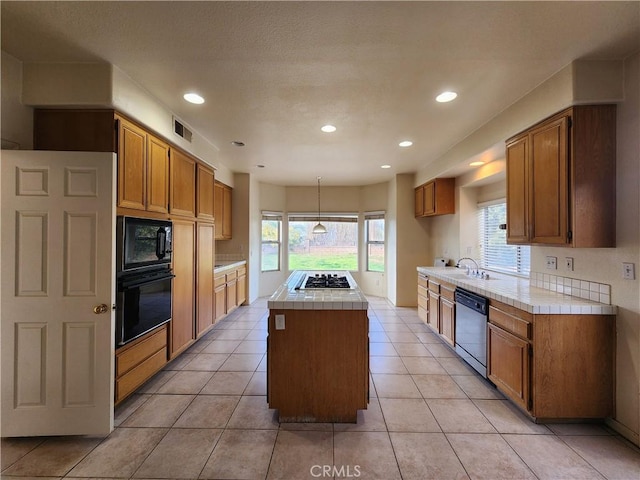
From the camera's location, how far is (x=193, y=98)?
2605mm

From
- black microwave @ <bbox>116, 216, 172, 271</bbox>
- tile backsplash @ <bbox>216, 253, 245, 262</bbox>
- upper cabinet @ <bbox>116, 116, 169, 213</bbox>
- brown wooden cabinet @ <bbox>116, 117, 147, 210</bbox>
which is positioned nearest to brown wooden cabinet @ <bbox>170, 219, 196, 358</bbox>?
black microwave @ <bbox>116, 216, 172, 271</bbox>

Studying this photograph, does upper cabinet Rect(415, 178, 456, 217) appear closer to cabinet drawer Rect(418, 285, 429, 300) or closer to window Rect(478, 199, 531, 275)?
window Rect(478, 199, 531, 275)

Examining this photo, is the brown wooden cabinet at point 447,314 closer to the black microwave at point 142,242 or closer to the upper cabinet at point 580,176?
the upper cabinet at point 580,176

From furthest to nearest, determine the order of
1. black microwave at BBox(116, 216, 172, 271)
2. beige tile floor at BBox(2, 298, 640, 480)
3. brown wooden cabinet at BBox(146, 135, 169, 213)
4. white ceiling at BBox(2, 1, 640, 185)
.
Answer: brown wooden cabinet at BBox(146, 135, 169, 213) → black microwave at BBox(116, 216, 172, 271) → beige tile floor at BBox(2, 298, 640, 480) → white ceiling at BBox(2, 1, 640, 185)

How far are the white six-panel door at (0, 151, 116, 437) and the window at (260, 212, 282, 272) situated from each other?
4.49m

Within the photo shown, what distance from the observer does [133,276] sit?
7.85 ft

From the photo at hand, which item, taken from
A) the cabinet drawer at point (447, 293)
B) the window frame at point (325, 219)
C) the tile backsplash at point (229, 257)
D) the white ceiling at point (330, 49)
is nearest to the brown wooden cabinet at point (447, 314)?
the cabinet drawer at point (447, 293)

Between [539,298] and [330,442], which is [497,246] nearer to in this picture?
[539,298]

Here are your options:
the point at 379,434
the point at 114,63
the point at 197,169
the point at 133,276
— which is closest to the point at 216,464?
the point at 379,434

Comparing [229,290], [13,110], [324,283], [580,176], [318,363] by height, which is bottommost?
[318,363]

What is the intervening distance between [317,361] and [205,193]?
8.92 ft

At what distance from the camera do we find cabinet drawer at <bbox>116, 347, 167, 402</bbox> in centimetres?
227

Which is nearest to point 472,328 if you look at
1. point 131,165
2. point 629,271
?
point 629,271

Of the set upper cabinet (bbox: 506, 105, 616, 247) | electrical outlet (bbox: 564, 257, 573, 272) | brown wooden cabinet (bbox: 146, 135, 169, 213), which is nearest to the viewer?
upper cabinet (bbox: 506, 105, 616, 247)
